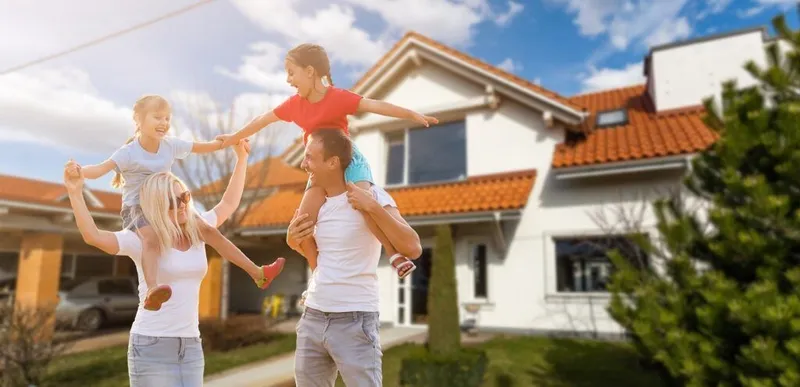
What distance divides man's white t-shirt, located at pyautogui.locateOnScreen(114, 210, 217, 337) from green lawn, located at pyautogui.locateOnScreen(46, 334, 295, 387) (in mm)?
7246

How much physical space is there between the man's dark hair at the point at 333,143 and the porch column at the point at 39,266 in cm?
1299

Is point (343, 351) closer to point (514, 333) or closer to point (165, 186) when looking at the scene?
point (165, 186)

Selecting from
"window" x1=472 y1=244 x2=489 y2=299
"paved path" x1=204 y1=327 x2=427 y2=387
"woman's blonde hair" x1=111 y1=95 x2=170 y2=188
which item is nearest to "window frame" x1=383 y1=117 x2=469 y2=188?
"window" x1=472 y1=244 x2=489 y2=299

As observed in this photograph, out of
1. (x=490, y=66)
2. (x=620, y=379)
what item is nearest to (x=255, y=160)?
(x=490, y=66)

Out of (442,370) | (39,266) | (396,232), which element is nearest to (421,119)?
(396,232)

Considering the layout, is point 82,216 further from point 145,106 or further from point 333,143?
point 333,143

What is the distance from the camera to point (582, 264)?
1176 centimetres

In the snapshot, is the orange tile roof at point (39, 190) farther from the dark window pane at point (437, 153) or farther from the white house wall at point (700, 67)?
the white house wall at point (700, 67)

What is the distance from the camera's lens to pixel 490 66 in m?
12.3

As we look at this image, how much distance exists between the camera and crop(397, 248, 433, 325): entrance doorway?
13.5 meters

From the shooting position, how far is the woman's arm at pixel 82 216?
6.61 feet

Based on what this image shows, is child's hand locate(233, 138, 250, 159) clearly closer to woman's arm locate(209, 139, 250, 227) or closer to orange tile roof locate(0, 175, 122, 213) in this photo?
woman's arm locate(209, 139, 250, 227)

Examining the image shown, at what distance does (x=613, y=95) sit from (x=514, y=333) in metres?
8.11

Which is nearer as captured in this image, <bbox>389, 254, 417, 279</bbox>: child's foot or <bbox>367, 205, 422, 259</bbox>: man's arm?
<bbox>389, 254, 417, 279</bbox>: child's foot
